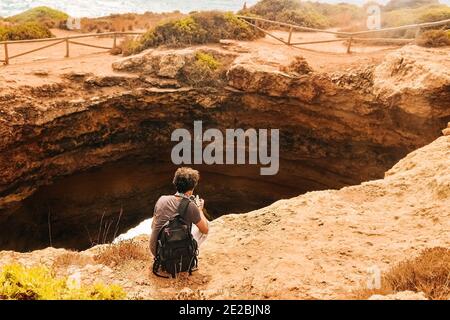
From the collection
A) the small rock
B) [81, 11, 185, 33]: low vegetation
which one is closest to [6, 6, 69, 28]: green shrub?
[81, 11, 185, 33]: low vegetation

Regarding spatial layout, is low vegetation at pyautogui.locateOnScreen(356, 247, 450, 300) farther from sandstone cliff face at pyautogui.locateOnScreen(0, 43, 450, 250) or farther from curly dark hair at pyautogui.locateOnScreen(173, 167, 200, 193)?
sandstone cliff face at pyautogui.locateOnScreen(0, 43, 450, 250)

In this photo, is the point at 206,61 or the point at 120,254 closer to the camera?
the point at 120,254

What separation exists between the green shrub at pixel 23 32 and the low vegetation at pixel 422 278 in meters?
17.4

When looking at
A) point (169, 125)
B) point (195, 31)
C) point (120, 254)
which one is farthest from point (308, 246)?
point (195, 31)

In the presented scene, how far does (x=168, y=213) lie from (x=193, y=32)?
11.2m

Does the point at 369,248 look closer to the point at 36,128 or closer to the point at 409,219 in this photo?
the point at 409,219

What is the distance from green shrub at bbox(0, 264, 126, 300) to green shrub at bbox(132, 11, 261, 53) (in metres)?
11.7

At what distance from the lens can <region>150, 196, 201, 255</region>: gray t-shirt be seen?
551 cm

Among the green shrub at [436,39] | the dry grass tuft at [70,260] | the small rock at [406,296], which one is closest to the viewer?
the small rock at [406,296]

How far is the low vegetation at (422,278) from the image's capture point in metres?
4.45

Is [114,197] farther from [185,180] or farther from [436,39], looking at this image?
[436,39]

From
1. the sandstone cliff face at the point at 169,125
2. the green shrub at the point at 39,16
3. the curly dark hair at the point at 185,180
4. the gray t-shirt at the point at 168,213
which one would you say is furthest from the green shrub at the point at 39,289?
the green shrub at the point at 39,16

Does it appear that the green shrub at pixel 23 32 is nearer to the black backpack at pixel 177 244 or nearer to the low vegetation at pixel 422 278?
the black backpack at pixel 177 244

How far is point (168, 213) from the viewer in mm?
5555
